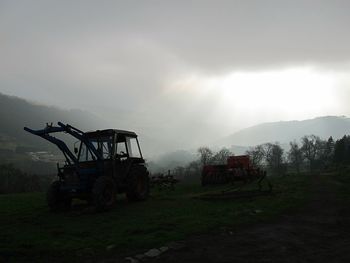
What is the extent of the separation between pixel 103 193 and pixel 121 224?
→ 316cm

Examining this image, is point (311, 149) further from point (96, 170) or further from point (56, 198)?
point (56, 198)

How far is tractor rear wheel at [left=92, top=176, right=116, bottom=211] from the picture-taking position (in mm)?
14502

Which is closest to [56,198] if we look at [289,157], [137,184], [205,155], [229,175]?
[137,184]

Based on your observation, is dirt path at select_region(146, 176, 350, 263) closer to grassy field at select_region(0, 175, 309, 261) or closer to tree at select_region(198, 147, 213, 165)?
grassy field at select_region(0, 175, 309, 261)

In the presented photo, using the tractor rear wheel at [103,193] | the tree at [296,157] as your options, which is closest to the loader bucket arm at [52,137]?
the tractor rear wheel at [103,193]

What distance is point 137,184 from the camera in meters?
17.8

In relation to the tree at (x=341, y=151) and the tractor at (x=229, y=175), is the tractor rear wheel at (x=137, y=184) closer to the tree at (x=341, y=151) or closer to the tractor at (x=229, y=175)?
the tractor at (x=229, y=175)

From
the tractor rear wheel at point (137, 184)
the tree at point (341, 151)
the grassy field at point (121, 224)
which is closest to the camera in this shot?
the grassy field at point (121, 224)

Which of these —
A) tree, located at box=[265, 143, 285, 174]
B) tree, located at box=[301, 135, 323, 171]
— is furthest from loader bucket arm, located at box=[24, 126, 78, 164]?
tree, located at box=[301, 135, 323, 171]

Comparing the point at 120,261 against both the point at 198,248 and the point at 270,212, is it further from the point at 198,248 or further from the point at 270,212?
the point at 270,212

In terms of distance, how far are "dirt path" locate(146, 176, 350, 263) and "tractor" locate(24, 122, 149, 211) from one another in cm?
569

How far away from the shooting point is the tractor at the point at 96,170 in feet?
50.0

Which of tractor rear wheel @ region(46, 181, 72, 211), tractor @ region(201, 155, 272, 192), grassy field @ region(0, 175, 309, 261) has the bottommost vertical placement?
grassy field @ region(0, 175, 309, 261)

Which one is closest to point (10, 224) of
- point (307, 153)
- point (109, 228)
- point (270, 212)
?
point (109, 228)
